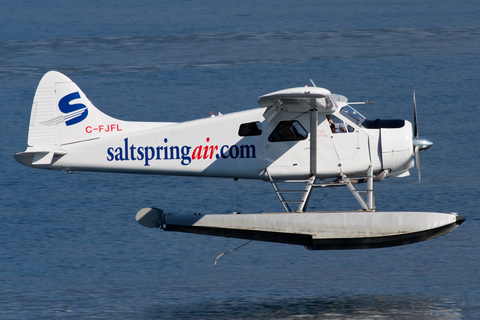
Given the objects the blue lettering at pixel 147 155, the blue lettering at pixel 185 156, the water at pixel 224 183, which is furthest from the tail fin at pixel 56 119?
the water at pixel 224 183

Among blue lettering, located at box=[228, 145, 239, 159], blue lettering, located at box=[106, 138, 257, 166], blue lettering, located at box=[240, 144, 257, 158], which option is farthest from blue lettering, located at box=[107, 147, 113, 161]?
blue lettering, located at box=[240, 144, 257, 158]

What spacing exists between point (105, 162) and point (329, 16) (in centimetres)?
3399

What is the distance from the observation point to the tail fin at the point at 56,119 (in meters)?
14.3

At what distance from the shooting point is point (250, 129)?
547 inches

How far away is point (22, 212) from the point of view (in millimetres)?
22656

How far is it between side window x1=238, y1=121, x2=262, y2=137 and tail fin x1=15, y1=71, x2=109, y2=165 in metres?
3.03

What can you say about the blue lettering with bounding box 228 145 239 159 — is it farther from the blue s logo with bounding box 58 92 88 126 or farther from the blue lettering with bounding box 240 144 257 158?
the blue s logo with bounding box 58 92 88 126

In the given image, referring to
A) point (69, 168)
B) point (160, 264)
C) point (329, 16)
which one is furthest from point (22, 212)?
point (329, 16)

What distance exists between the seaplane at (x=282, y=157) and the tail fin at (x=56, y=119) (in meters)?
0.02

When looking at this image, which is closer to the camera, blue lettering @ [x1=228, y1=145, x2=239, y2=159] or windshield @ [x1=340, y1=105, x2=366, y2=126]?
windshield @ [x1=340, y1=105, x2=366, y2=126]

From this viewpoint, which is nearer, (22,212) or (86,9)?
(22,212)

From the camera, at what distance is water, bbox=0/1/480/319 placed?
55.1 ft

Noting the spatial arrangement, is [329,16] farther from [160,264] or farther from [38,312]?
[38,312]

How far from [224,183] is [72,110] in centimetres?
1051
